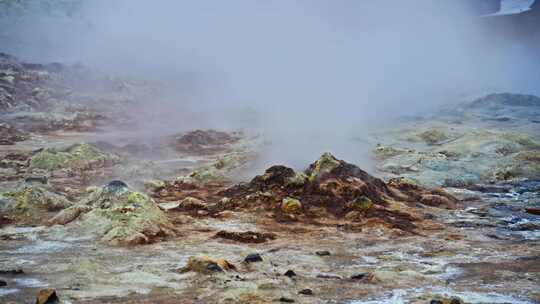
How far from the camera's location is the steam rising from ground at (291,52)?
37.8m

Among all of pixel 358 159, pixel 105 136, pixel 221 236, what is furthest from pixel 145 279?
pixel 105 136

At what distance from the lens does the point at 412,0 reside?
49.4 metres

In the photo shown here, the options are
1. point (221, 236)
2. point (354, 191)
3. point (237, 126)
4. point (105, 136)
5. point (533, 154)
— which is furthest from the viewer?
point (237, 126)

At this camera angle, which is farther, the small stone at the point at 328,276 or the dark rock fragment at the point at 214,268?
the small stone at the point at 328,276

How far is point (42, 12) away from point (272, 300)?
47241mm

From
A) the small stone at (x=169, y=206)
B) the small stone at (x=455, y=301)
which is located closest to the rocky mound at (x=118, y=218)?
the small stone at (x=169, y=206)

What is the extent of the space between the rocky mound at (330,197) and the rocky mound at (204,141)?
8496 mm

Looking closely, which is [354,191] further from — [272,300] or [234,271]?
[272,300]

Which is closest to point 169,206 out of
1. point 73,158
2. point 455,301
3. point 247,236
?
point 247,236

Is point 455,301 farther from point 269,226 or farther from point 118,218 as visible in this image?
point 118,218

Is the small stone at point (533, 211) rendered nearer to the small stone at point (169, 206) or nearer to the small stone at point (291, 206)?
the small stone at point (291, 206)

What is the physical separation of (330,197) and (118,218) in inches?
170

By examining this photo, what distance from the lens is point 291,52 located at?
Result: 46.2 metres

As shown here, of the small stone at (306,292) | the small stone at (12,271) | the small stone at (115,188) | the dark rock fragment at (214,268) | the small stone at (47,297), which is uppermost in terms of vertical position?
the small stone at (115,188)
